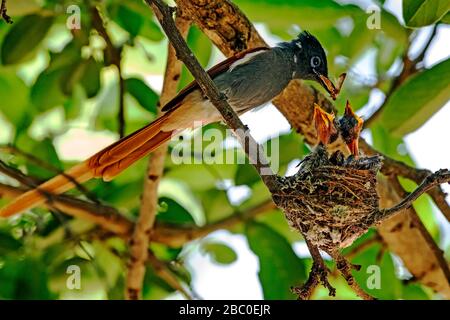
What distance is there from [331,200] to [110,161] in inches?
25.8

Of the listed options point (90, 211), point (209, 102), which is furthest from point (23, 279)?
point (209, 102)

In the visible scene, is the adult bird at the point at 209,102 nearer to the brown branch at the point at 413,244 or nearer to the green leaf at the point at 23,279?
the green leaf at the point at 23,279

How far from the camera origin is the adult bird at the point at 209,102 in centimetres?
257

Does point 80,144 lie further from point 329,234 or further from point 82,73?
point 329,234

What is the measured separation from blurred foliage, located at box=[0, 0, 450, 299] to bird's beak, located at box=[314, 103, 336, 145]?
35 centimetres

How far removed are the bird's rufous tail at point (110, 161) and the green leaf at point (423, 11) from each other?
783 millimetres

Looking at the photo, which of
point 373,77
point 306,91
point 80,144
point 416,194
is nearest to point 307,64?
point 306,91

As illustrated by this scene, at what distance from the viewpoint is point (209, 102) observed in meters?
2.66

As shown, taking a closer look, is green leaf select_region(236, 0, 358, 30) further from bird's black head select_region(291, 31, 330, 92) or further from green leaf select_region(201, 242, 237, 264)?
green leaf select_region(201, 242, 237, 264)

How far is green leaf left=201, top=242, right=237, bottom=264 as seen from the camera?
138 inches

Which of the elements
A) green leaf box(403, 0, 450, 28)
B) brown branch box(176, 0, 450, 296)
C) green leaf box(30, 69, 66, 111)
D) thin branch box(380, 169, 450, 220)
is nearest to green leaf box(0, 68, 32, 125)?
green leaf box(30, 69, 66, 111)

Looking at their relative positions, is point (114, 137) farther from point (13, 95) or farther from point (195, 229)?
point (195, 229)

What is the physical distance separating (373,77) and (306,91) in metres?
0.56

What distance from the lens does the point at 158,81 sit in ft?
12.4
